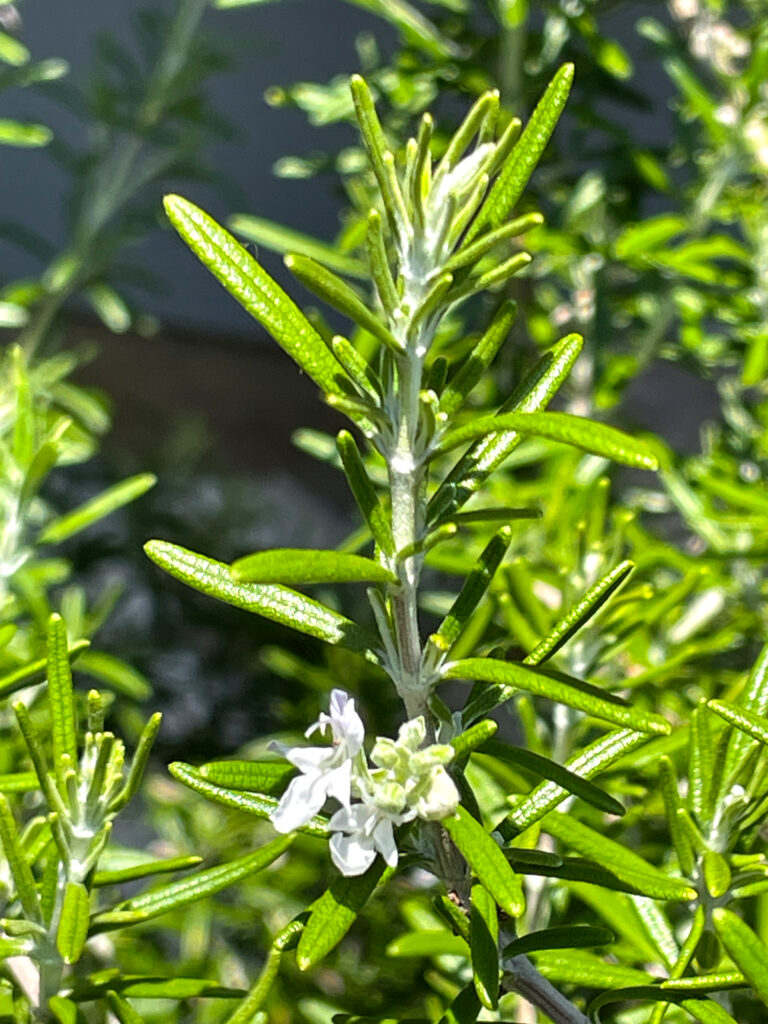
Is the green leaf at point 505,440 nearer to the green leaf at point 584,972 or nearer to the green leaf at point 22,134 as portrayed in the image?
the green leaf at point 584,972

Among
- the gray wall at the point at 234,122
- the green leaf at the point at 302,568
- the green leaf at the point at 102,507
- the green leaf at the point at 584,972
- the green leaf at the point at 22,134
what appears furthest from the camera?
the gray wall at the point at 234,122

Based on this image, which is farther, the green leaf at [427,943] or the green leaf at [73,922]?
the green leaf at [427,943]

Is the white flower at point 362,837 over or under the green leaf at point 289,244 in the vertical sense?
under

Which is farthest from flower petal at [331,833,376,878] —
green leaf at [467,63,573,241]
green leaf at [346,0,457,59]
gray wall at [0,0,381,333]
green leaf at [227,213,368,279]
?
gray wall at [0,0,381,333]

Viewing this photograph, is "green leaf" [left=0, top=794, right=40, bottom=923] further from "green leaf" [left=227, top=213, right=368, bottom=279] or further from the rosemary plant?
"green leaf" [left=227, top=213, right=368, bottom=279]

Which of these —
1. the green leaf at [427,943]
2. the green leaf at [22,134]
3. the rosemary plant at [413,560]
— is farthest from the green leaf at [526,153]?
the green leaf at [22,134]

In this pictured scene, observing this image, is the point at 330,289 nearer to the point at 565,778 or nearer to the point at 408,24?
the point at 565,778

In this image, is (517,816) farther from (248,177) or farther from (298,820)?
(248,177)
